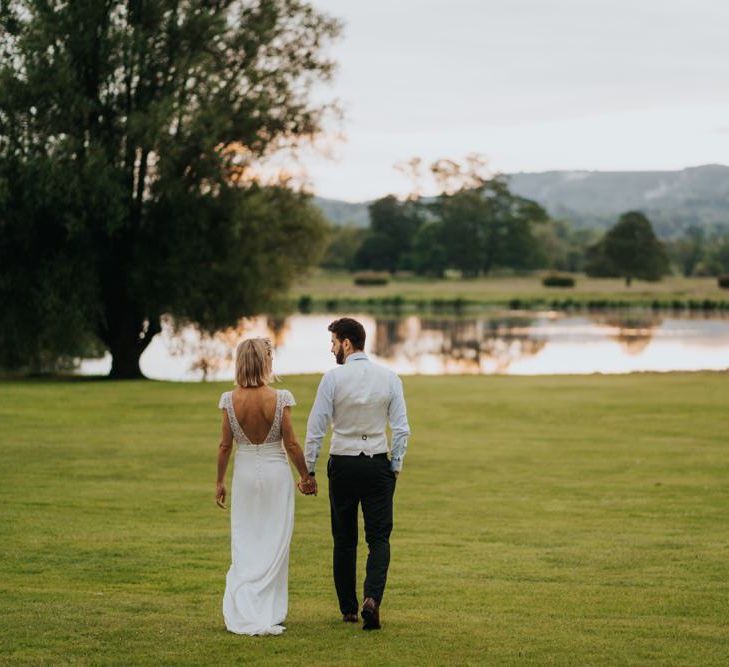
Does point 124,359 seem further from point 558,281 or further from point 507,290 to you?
point 558,281

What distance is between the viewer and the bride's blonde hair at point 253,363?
8.03m

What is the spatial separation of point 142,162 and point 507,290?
92250 millimetres

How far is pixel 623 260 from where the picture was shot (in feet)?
452

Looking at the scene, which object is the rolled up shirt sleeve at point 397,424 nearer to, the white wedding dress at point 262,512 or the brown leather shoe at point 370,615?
the white wedding dress at point 262,512

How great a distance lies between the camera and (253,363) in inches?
318

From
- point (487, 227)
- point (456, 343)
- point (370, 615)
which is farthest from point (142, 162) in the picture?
point (487, 227)

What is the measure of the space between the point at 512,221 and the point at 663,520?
14258 centimetres

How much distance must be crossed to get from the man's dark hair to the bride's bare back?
0.60 m

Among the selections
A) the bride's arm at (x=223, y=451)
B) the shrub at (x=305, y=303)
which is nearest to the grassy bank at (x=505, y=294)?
the shrub at (x=305, y=303)

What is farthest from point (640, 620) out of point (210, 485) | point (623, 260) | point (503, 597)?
point (623, 260)

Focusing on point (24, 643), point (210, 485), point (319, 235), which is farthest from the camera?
point (319, 235)

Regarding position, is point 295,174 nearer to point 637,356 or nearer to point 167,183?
point 167,183

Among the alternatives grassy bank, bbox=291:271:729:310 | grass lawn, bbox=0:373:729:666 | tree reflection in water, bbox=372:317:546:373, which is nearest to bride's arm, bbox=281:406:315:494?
grass lawn, bbox=0:373:729:666

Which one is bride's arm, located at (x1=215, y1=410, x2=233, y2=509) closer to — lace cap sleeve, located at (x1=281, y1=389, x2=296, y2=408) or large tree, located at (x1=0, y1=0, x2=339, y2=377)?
lace cap sleeve, located at (x1=281, y1=389, x2=296, y2=408)
